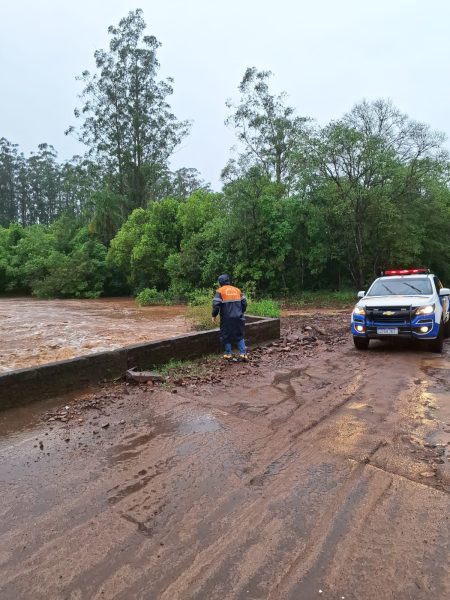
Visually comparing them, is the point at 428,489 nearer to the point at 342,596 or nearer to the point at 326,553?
the point at 326,553

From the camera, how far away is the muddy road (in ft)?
8.18

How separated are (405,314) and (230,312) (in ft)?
11.9

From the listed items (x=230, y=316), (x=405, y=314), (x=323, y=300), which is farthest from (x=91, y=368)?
(x=323, y=300)

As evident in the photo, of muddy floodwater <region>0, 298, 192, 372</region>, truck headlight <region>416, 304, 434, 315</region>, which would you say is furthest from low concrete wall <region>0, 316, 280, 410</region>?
truck headlight <region>416, 304, 434, 315</region>

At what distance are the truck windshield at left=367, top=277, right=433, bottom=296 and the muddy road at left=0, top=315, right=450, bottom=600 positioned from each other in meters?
3.60

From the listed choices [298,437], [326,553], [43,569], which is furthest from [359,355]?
[43,569]

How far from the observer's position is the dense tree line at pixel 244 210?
21.7m

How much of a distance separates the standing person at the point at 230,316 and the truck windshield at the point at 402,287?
11.4 ft

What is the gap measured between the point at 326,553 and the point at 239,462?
4.75 feet

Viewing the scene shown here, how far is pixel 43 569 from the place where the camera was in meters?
2.60

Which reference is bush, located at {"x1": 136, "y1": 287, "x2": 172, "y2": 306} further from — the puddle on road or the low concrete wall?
the puddle on road

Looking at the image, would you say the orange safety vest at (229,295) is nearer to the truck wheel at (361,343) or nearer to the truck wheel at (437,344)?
the truck wheel at (361,343)

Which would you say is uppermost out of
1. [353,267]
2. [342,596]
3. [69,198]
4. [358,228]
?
[69,198]

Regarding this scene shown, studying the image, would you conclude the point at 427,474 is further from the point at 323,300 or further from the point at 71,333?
the point at 323,300
